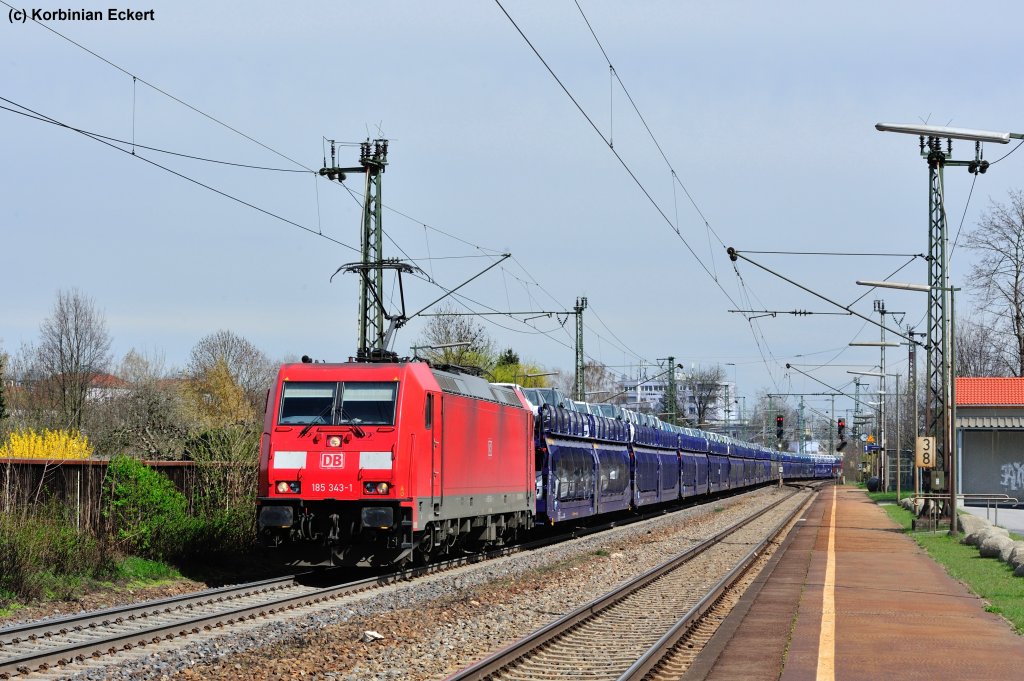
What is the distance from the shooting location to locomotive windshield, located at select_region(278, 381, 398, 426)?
17.8m

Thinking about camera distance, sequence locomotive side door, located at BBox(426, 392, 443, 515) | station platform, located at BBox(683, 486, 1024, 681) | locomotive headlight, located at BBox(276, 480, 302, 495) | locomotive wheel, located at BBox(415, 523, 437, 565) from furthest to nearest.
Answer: locomotive wheel, located at BBox(415, 523, 437, 565), locomotive side door, located at BBox(426, 392, 443, 515), locomotive headlight, located at BBox(276, 480, 302, 495), station platform, located at BBox(683, 486, 1024, 681)

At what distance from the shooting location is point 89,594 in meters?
15.2

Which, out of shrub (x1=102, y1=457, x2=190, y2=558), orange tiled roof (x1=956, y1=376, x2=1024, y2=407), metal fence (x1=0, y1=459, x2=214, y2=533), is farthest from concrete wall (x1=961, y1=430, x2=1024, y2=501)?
metal fence (x1=0, y1=459, x2=214, y2=533)

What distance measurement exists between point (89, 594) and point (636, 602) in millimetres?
7151

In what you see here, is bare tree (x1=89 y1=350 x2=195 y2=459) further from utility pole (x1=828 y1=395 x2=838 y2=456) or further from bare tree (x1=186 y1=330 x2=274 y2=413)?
utility pole (x1=828 y1=395 x2=838 y2=456)

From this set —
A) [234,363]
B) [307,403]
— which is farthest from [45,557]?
[234,363]

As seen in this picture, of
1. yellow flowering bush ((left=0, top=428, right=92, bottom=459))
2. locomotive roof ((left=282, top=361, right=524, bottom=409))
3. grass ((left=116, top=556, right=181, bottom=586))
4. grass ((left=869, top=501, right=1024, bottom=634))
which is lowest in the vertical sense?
grass ((left=869, top=501, right=1024, bottom=634))

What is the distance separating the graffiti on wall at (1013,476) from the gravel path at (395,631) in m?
29.8

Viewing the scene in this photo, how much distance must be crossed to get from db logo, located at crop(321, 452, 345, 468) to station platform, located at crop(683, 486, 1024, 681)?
6060 millimetres

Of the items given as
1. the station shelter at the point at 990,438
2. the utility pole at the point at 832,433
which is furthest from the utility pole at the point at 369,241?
the utility pole at the point at 832,433

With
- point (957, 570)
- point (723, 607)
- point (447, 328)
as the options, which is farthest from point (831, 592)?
point (447, 328)

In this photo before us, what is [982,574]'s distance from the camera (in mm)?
19656

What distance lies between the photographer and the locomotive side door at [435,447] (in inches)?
732

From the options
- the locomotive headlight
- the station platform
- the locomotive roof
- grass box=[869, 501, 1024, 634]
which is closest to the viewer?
the station platform
